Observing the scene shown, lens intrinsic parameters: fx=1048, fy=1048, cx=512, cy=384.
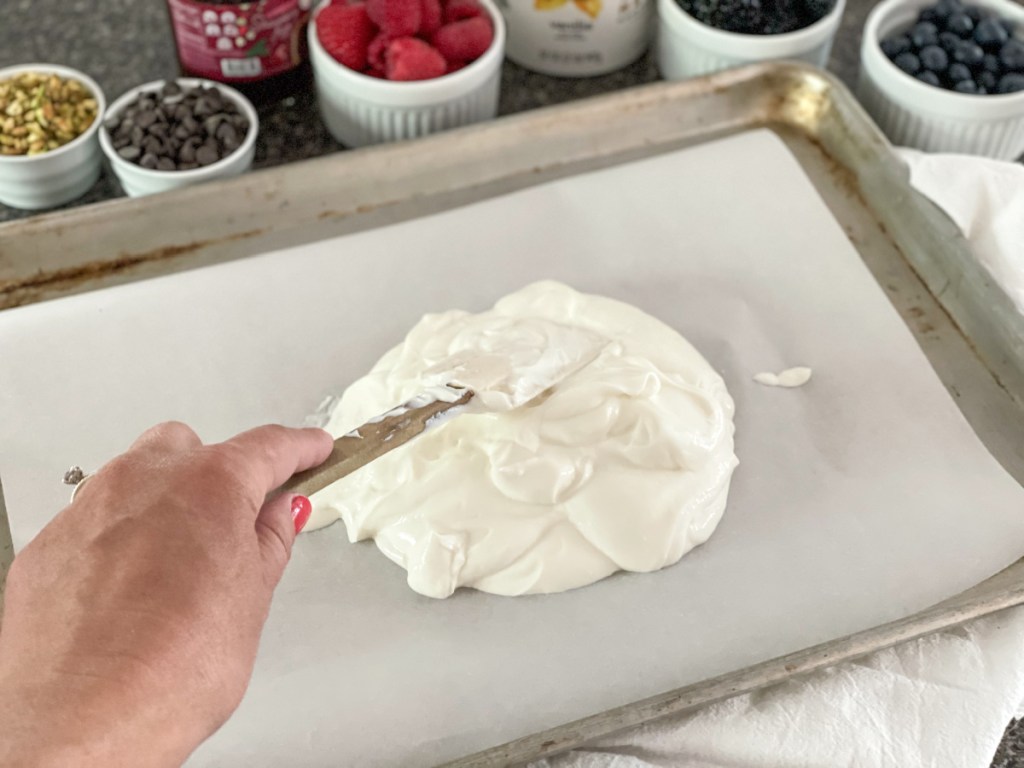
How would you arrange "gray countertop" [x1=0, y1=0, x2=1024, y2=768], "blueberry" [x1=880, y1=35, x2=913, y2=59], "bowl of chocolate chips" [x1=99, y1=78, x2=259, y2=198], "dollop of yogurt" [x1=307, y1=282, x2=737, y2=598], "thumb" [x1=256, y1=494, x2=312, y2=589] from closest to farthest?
"thumb" [x1=256, y1=494, x2=312, y2=589] < "dollop of yogurt" [x1=307, y1=282, x2=737, y2=598] < "bowl of chocolate chips" [x1=99, y1=78, x2=259, y2=198] < "blueberry" [x1=880, y1=35, x2=913, y2=59] < "gray countertop" [x1=0, y1=0, x2=1024, y2=768]

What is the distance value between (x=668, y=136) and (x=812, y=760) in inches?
34.6

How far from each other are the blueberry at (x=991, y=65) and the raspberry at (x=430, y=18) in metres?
0.74

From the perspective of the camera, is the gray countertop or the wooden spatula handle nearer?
the wooden spatula handle

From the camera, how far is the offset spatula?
94 cm

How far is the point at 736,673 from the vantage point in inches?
38.0

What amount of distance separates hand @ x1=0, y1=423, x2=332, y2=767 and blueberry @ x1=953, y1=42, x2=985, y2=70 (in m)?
1.11

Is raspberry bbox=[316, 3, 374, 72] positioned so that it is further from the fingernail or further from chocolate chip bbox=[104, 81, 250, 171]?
the fingernail

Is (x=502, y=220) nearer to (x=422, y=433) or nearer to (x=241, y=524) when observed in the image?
(x=422, y=433)

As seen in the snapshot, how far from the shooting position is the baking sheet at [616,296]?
0.99 metres

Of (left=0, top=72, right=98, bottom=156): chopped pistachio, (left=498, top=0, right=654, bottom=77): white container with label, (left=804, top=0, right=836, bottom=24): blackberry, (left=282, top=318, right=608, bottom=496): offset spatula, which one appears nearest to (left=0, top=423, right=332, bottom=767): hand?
(left=282, top=318, right=608, bottom=496): offset spatula

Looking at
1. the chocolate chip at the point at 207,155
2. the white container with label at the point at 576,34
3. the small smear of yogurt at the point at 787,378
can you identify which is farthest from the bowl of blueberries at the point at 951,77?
the chocolate chip at the point at 207,155

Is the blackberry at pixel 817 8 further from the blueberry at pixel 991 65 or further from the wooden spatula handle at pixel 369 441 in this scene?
the wooden spatula handle at pixel 369 441

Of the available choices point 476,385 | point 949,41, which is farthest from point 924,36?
point 476,385

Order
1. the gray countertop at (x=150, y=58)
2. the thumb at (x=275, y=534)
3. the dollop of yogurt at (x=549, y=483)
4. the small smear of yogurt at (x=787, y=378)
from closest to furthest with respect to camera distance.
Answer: the thumb at (x=275, y=534) → the dollop of yogurt at (x=549, y=483) → the small smear of yogurt at (x=787, y=378) → the gray countertop at (x=150, y=58)
